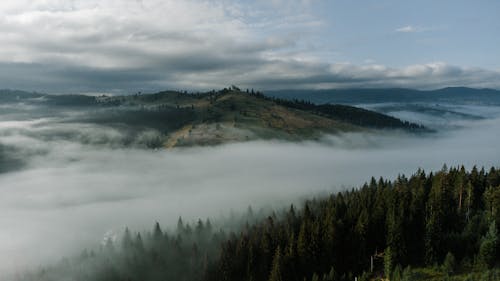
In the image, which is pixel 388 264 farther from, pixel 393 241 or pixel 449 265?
pixel 449 265

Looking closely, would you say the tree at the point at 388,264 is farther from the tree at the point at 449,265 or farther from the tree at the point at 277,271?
the tree at the point at 277,271

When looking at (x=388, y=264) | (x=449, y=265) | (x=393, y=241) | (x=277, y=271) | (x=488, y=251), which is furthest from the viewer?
(x=277, y=271)

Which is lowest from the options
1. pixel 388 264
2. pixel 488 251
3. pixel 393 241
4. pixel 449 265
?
pixel 388 264

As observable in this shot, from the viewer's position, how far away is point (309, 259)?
156 m

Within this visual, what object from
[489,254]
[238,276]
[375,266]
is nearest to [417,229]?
[375,266]

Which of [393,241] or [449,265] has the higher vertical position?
[393,241]

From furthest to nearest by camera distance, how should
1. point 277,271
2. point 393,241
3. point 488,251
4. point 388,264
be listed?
point 277,271 → point 393,241 → point 388,264 → point 488,251

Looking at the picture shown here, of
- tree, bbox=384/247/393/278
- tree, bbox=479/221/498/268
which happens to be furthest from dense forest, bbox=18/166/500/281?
tree, bbox=384/247/393/278

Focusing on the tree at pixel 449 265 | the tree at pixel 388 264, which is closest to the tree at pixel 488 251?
the tree at pixel 449 265

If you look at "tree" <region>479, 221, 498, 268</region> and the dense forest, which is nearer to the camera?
"tree" <region>479, 221, 498, 268</region>

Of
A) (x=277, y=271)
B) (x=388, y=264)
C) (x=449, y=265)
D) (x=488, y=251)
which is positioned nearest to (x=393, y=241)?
(x=388, y=264)

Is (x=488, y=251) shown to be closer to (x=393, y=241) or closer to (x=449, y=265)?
(x=449, y=265)

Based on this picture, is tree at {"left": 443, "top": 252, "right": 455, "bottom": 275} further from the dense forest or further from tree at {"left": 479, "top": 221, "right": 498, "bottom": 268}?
tree at {"left": 479, "top": 221, "right": 498, "bottom": 268}

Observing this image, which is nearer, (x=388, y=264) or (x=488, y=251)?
(x=488, y=251)
